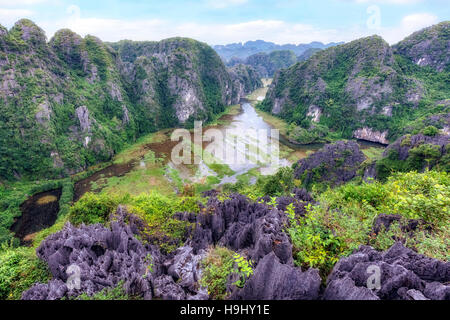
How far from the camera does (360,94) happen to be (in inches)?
3388

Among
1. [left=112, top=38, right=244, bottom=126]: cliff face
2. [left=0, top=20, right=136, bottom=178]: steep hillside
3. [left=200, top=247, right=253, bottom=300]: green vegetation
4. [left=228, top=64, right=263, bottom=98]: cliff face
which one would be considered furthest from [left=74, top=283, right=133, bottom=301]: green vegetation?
[left=228, top=64, right=263, bottom=98]: cliff face

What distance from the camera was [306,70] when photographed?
113 meters

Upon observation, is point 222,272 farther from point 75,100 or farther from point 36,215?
point 75,100

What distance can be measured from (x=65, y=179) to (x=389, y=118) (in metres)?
96.6

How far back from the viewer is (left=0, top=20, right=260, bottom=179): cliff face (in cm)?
5038

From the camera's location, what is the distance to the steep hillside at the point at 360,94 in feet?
254

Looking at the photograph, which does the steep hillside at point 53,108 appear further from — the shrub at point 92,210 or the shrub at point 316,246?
the shrub at point 316,246

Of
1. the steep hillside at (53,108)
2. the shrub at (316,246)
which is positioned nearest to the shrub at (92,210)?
the shrub at (316,246)

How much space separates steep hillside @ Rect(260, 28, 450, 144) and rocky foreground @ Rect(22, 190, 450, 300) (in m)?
68.7

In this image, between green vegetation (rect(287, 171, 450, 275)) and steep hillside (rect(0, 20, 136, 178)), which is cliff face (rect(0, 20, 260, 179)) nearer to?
steep hillside (rect(0, 20, 136, 178))

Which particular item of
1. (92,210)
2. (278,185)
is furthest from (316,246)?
(278,185)

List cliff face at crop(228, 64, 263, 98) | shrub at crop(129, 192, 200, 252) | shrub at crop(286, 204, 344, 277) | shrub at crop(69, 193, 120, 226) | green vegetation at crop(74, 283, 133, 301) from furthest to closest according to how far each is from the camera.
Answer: cliff face at crop(228, 64, 263, 98)
shrub at crop(69, 193, 120, 226)
shrub at crop(129, 192, 200, 252)
shrub at crop(286, 204, 344, 277)
green vegetation at crop(74, 283, 133, 301)

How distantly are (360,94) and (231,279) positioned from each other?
97729 millimetres
